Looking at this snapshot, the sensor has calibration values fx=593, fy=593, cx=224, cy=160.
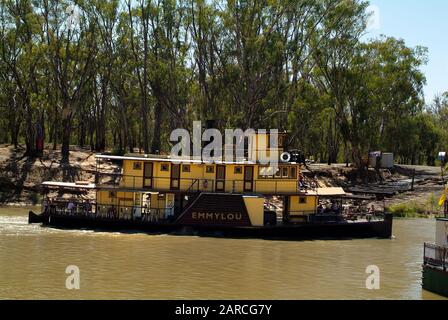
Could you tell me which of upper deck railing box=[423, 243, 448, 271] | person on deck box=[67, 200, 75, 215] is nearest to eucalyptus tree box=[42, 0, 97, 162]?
person on deck box=[67, 200, 75, 215]

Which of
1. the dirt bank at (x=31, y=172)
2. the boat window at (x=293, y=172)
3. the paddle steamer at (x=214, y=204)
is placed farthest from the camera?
the dirt bank at (x=31, y=172)

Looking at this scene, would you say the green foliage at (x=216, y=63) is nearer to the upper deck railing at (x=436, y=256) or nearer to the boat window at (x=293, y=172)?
Answer: the boat window at (x=293, y=172)

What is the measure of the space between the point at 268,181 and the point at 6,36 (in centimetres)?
2915

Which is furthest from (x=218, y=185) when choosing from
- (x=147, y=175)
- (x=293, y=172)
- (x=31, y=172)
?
(x=31, y=172)

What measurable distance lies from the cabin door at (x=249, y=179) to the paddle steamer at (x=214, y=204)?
6 centimetres

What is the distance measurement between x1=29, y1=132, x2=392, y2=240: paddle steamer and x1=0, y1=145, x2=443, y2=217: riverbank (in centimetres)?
1287

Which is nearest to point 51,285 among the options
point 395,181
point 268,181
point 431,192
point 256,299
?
point 256,299

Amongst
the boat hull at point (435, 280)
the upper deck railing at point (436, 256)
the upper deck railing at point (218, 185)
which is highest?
the upper deck railing at point (218, 185)

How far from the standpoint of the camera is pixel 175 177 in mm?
33312

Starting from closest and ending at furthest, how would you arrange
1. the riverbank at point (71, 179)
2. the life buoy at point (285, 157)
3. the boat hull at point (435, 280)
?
the boat hull at point (435, 280) < the life buoy at point (285, 157) < the riverbank at point (71, 179)

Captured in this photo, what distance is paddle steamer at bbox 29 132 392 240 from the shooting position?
1270 inches

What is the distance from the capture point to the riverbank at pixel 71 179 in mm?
46125

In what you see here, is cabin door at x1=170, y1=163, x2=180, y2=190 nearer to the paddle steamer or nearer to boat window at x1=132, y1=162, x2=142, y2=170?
the paddle steamer

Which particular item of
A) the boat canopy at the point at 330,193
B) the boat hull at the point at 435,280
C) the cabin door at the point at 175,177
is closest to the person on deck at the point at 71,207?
the cabin door at the point at 175,177
